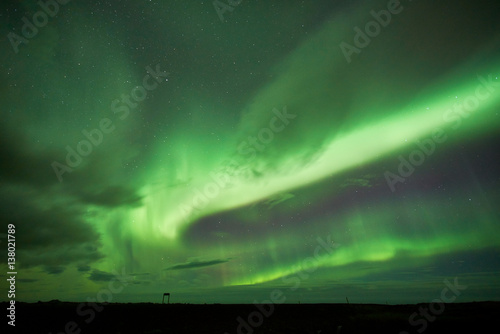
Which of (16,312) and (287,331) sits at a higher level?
(16,312)

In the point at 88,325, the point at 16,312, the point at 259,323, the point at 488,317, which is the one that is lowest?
the point at 488,317

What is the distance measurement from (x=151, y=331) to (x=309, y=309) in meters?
25.1

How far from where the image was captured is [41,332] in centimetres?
2784

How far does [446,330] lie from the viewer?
2891 cm

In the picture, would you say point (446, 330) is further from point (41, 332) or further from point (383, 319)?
point (41, 332)

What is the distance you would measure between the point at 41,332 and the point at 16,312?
11.1m

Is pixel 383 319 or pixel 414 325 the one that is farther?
pixel 383 319

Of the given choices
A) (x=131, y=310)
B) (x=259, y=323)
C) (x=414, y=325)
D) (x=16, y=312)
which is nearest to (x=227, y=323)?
(x=259, y=323)

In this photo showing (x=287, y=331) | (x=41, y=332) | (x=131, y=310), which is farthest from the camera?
(x=131, y=310)

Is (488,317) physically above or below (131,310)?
below

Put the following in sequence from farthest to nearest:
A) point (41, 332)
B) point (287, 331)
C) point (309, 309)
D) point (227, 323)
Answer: point (309, 309), point (227, 323), point (287, 331), point (41, 332)

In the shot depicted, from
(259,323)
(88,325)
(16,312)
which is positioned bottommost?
(259,323)

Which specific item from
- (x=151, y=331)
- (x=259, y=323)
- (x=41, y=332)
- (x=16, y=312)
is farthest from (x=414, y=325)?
(x=16, y=312)

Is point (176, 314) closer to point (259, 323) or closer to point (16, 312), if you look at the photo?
point (259, 323)
